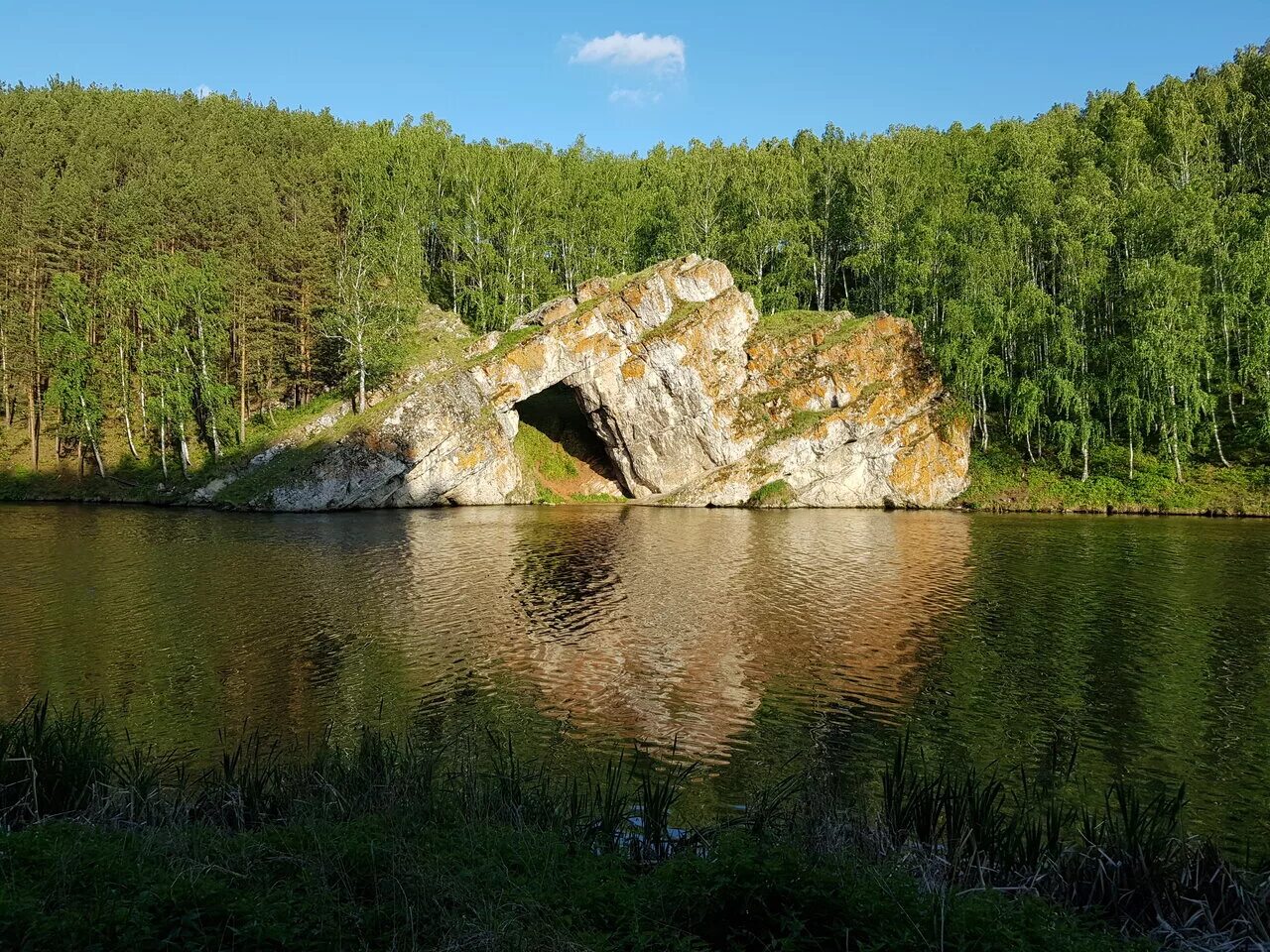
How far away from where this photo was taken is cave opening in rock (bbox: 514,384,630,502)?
70375 millimetres

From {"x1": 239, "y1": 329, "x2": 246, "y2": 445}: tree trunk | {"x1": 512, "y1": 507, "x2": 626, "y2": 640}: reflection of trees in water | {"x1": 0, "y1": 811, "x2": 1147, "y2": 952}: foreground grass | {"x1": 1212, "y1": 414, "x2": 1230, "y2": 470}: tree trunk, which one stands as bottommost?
{"x1": 512, "y1": 507, "x2": 626, "y2": 640}: reflection of trees in water

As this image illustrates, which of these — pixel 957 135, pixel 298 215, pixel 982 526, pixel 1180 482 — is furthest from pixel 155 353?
pixel 957 135

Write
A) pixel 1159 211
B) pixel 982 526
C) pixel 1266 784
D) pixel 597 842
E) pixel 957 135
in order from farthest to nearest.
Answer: pixel 957 135 < pixel 1159 211 < pixel 982 526 < pixel 1266 784 < pixel 597 842

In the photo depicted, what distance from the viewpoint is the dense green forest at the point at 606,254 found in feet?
200

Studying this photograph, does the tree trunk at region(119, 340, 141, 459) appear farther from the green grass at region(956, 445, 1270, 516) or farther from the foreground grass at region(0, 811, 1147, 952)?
the green grass at region(956, 445, 1270, 516)

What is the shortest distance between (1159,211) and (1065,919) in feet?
238

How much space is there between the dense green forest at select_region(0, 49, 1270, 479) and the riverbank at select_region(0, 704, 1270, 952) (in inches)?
2230

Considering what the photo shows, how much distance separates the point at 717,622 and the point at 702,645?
266 centimetres

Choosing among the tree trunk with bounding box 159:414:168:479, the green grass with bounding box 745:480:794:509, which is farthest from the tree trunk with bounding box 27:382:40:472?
the green grass with bounding box 745:480:794:509

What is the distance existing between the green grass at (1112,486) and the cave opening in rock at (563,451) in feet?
103

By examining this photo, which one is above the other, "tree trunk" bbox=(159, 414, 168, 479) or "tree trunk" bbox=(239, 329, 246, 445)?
"tree trunk" bbox=(239, 329, 246, 445)

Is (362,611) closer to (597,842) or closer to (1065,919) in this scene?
(597,842)

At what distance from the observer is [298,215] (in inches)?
2785

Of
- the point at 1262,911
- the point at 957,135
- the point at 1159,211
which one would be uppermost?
the point at 957,135
